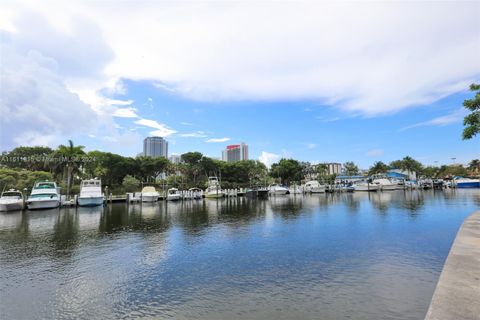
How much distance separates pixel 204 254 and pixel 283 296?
666 centimetres

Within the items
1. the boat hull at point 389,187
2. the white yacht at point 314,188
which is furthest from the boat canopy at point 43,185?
the boat hull at point 389,187

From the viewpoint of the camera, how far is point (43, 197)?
41188 millimetres

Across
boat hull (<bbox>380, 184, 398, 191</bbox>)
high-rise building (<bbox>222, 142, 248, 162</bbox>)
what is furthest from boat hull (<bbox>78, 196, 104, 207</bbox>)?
high-rise building (<bbox>222, 142, 248, 162</bbox>)

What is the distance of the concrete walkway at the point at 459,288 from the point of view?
5.75 m

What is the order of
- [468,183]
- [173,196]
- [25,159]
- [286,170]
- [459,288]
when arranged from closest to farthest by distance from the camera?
[459,288] < [173,196] < [25,159] < [468,183] < [286,170]

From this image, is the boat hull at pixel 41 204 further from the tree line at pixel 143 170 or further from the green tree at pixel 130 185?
the green tree at pixel 130 185

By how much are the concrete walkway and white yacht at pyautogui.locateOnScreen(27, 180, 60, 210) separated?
46053 mm

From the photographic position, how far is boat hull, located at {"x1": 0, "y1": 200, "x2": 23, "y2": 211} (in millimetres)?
38666

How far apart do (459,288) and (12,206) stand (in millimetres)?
48399

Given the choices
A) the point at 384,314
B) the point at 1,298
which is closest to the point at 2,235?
the point at 1,298

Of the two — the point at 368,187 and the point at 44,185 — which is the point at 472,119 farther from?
the point at 368,187

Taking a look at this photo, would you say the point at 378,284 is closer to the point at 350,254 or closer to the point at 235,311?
the point at 350,254

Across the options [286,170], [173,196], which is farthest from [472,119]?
[286,170]

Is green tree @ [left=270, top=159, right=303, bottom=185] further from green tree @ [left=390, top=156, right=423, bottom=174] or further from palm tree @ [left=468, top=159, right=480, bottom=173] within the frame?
palm tree @ [left=468, top=159, right=480, bottom=173]
